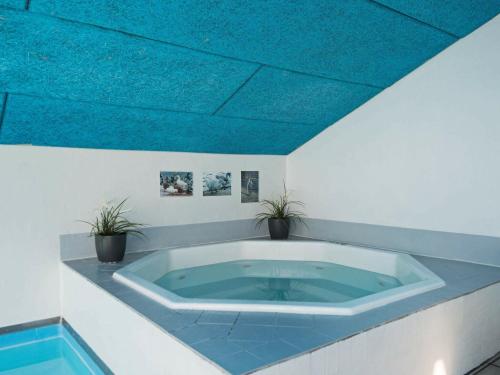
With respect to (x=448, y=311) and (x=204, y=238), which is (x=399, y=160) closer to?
(x=448, y=311)

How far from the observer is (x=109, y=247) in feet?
10.8

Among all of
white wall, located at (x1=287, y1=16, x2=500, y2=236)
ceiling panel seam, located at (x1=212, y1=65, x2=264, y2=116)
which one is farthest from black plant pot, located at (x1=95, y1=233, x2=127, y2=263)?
white wall, located at (x1=287, y1=16, x2=500, y2=236)

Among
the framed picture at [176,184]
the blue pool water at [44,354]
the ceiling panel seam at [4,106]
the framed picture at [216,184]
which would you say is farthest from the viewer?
the framed picture at [216,184]

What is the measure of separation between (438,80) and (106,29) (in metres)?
2.78

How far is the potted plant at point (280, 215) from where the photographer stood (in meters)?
4.48

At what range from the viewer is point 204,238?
4.31 metres

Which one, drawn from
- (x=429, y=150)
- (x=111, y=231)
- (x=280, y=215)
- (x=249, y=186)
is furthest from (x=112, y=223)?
(x=429, y=150)

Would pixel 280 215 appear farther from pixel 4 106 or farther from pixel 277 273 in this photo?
pixel 4 106

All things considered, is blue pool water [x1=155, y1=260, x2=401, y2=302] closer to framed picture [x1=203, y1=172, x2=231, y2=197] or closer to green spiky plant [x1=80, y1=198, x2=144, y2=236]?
green spiky plant [x1=80, y1=198, x2=144, y2=236]

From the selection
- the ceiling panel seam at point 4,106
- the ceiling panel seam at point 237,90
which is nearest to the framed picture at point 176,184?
the ceiling panel seam at point 237,90

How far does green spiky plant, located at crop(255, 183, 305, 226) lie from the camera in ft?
15.5

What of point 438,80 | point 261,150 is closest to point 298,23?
point 438,80

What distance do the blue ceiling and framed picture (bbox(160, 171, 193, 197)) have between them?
33cm

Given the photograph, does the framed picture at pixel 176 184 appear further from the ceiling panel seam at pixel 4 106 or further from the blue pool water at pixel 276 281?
the ceiling panel seam at pixel 4 106
